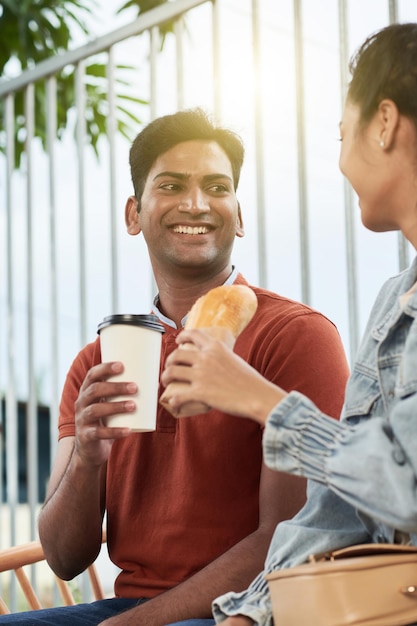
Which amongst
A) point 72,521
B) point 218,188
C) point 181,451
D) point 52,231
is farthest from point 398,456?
point 52,231

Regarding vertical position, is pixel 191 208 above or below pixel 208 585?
above

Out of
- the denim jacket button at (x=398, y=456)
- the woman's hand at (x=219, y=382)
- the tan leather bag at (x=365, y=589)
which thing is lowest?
the tan leather bag at (x=365, y=589)

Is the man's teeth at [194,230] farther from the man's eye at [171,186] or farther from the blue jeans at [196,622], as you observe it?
the blue jeans at [196,622]

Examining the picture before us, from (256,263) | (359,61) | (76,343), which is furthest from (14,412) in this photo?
(359,61)

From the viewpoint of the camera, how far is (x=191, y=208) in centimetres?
201

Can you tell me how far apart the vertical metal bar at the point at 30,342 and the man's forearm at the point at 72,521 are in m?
1.05

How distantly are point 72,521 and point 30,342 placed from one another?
4.49ft

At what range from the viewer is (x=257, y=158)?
2.27 metres

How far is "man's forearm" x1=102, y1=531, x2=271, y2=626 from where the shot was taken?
5.26ft

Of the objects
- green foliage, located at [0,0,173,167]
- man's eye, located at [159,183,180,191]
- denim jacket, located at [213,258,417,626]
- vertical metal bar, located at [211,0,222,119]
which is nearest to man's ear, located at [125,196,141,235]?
man's eye, located at [159,183,180,191]

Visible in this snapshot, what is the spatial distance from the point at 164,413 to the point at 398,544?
76 cm

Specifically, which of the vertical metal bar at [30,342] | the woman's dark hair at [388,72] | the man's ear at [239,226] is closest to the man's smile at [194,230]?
the man's ear at [239,226]

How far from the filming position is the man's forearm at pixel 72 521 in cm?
179

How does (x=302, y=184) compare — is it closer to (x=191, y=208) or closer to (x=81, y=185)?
(x=191, y=208)
